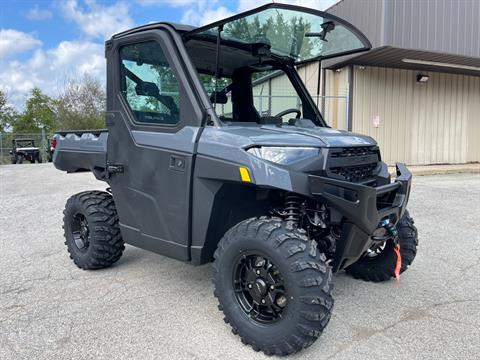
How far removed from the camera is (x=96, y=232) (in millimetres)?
4102

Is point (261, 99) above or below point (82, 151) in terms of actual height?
above

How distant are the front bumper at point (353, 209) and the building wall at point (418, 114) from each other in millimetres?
11508

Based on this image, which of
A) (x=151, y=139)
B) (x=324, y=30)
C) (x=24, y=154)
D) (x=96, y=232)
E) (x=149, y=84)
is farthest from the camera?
(x=24, y=154)

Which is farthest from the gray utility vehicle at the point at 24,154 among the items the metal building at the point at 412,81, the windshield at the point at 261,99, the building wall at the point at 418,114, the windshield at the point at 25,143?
the windshield at the point at 261,99

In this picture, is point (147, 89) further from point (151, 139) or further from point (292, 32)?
point (292, 32)

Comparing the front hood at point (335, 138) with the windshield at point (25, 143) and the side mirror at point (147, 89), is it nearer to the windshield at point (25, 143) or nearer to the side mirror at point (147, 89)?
the side mirror at point (147, 89)

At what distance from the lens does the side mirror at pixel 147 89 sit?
11.4 ft

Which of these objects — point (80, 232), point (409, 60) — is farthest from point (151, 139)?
point (409, 60)

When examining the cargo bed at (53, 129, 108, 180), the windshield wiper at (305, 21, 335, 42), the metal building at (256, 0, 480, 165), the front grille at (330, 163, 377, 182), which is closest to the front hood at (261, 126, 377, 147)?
the front grille at (330, 163, 377, 182)

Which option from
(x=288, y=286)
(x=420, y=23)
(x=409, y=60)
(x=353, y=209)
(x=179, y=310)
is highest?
(x=420, y=23)

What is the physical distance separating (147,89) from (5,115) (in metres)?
42.0

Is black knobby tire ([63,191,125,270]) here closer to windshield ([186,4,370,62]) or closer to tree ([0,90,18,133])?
windshield ([186,4,370,62])

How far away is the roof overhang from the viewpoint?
12.0m

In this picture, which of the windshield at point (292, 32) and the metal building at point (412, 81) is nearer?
the windshield at point (292, 32)
